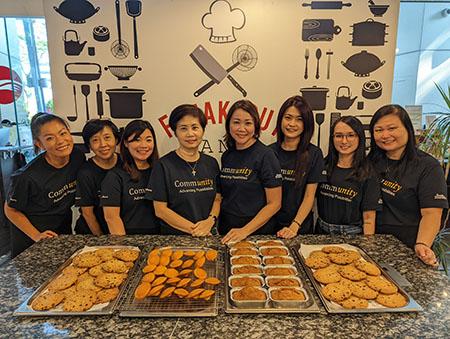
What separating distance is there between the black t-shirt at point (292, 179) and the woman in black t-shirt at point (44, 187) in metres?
1.16

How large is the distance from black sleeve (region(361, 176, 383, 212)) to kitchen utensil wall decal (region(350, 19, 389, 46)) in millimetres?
1056

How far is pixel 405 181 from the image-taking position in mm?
1612

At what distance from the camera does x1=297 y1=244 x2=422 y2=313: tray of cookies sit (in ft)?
3.21

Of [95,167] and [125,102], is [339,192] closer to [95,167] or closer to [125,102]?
[95,167]

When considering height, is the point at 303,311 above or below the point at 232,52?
below

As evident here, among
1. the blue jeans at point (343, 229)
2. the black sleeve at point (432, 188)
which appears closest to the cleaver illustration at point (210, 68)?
the blue jeans at point (343, 229)

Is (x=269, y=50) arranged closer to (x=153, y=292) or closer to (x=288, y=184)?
(x=288, y=184)

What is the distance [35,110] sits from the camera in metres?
3.64

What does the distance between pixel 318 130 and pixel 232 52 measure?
79cm

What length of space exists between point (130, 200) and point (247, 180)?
0.61m

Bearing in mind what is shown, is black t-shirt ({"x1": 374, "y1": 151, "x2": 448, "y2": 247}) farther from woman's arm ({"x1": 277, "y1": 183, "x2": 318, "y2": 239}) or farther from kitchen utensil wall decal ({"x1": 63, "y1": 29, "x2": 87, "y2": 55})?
kitchen utensil wall decal ({"x1": 63, "y1": 29, "x2": 87, "y2": 55})

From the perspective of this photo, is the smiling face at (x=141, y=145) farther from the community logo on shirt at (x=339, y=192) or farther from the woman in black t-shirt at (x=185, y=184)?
the community logo on shirt at (x=339, y=192)

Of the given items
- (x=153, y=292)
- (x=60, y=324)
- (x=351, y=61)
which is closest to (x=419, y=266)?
(x=153, y=292)

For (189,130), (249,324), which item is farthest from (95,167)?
(249,324)
